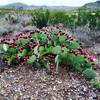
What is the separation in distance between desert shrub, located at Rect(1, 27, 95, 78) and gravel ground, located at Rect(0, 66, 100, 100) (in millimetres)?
187

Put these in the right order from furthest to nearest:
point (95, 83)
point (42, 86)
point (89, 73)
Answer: point (89, 73) → point (95, 83) → point (42, 86)

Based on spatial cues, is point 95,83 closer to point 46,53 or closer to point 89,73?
point 89,73

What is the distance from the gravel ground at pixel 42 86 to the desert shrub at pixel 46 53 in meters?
0.19

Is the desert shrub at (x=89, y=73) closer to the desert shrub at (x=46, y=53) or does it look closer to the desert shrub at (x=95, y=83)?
the desert shrub at (x=46, y=53)

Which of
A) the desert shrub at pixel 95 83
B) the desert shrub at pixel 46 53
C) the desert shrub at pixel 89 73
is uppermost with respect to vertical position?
the desert shrub at pixel 46 53

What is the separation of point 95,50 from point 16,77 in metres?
5.08

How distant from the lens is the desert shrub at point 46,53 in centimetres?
770

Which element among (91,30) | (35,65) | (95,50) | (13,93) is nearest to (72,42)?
(35,65)

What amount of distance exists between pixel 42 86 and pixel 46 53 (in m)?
1.01

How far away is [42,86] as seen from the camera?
710cm

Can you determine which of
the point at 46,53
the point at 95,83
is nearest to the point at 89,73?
the point at 95,83

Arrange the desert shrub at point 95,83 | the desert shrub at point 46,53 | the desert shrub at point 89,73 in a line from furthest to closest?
the desert shrub at point 46,53 → the desert shrub at point 89,73 → the desert shrub at point 95,83

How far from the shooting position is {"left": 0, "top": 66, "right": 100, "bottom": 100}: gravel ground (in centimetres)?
689

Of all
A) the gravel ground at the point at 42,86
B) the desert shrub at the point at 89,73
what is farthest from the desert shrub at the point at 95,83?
the desert shrub at the point at 89,73
